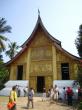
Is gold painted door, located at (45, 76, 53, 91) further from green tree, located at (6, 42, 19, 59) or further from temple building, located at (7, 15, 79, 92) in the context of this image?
green tree, located at (6, 42, 19, 59)

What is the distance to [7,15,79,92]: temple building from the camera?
77.9 ft

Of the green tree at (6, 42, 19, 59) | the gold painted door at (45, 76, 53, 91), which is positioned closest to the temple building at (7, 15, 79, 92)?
the gold painted door at (45, 76, 53, 91)

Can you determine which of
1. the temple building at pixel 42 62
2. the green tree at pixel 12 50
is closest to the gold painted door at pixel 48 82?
the temple building at pixel 42 62

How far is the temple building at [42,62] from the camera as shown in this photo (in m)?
23.7

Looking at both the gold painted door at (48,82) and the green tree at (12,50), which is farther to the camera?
the green tree at (12,50)

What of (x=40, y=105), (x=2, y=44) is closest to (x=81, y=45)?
(x=2, y=44)

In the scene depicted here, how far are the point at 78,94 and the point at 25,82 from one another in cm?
689

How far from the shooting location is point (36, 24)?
25859 millimetres

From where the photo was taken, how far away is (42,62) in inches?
976

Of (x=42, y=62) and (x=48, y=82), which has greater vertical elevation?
(x=42, y=62)

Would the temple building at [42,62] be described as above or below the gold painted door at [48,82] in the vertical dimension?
above

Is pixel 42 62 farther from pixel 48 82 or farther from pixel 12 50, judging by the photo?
pixel 12 50

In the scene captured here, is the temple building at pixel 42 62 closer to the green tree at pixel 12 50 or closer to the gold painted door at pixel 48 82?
the gold painted door at pixel 48 82

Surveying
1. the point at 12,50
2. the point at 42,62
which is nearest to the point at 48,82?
the point at 42,62
